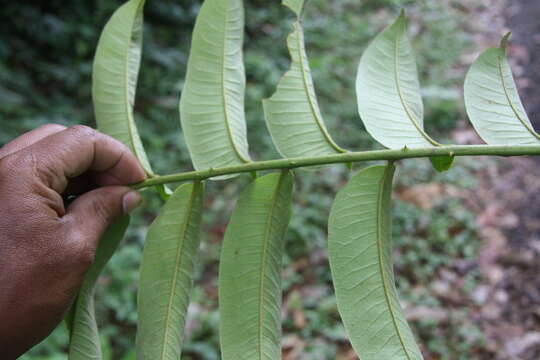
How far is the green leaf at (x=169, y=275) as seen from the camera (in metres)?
0.94

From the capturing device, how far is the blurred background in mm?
2875

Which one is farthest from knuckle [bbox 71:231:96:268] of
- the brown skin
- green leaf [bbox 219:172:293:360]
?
green leaf [bbox 219:172:293:360]

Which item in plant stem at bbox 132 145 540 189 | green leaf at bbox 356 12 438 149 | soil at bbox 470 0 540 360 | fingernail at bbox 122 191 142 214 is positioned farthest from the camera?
soil at bbox 470 0 540 360

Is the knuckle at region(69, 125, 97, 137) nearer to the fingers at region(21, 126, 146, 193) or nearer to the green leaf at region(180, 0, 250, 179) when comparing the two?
the fingers at region(21, 126, 146, 193)

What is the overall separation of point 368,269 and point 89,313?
520 mm

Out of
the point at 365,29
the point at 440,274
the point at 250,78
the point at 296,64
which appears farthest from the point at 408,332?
the point at 365,29

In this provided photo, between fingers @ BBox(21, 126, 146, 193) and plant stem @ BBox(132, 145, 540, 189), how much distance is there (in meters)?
0.06

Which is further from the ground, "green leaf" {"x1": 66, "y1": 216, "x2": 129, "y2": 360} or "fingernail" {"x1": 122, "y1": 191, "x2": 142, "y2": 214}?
"fingernail" {"x1": 122, "y1": 191, "x2": 142, "y2": 214}

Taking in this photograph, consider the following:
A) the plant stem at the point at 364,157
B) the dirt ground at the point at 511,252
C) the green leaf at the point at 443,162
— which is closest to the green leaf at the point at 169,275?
the plant stem at the point at 364,157

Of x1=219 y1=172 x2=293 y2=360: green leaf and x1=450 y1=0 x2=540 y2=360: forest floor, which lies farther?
x1=450 y1=0 x2=540 y2=360: forest floor

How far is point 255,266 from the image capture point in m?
0.93

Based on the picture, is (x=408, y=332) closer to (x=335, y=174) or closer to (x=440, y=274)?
(x=440, y=274)

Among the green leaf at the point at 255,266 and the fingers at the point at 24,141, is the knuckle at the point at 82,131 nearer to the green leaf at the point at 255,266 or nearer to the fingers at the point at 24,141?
the fingers at the point at 24,141

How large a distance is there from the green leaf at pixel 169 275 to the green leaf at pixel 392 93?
34cm
